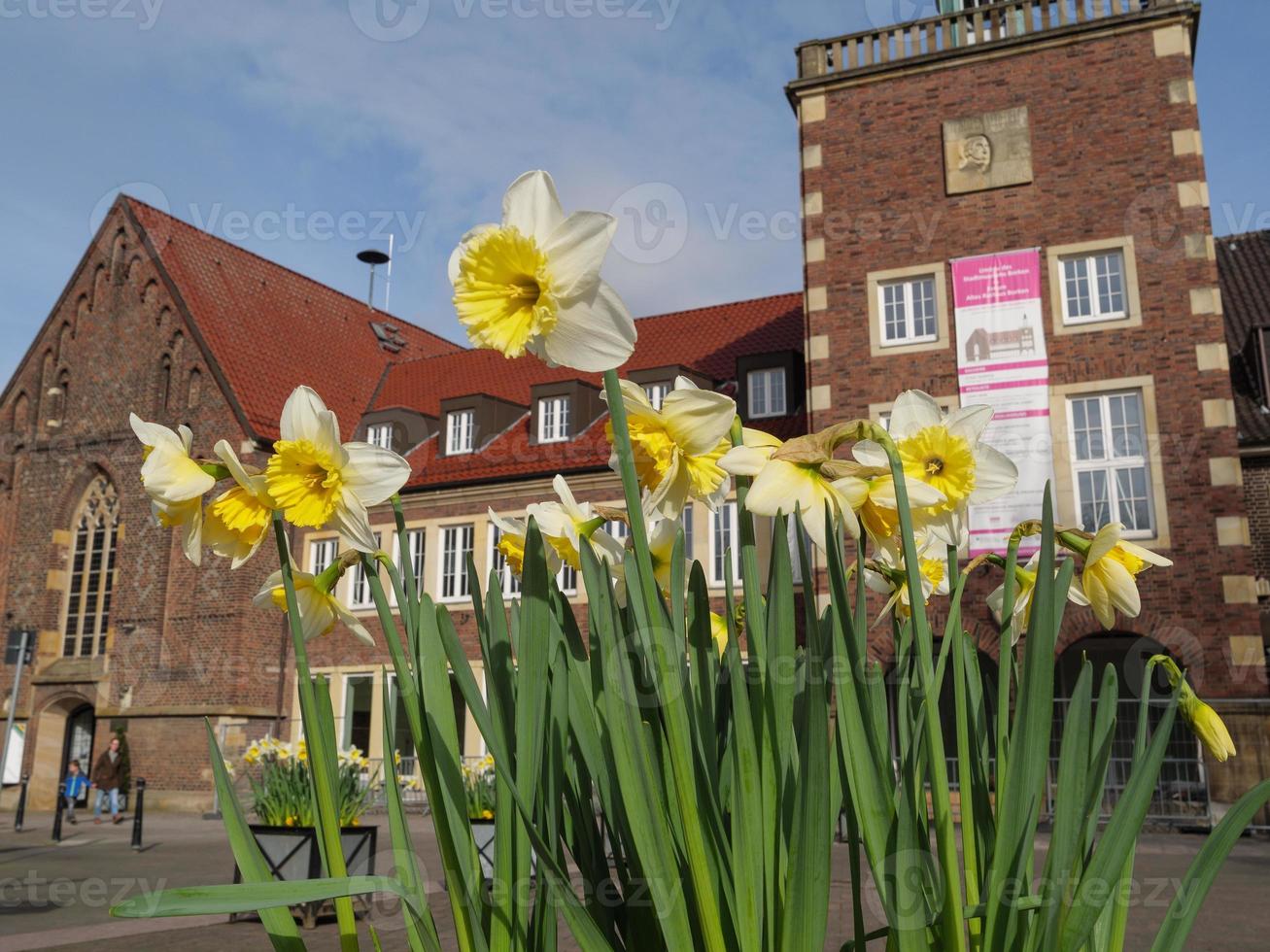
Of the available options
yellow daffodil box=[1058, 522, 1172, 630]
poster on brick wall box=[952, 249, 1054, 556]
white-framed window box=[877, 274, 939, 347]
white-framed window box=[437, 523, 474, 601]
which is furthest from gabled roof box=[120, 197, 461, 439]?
yellow daffodil box=[1058, 522, 1172, 630]

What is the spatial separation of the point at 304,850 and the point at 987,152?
15.5 metres

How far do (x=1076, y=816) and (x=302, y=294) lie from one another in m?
31.4

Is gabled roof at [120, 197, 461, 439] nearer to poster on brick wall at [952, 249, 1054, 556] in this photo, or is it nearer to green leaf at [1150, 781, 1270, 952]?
poster on brick wall at [952, 249, 1054, 556]

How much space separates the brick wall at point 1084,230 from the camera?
53.5 ft

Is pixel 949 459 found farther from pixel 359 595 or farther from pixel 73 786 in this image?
pixel 359 595

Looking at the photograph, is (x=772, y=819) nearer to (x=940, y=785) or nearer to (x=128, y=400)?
(x=940, y=785)

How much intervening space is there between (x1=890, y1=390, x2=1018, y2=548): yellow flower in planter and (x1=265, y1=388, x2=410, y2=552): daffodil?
871 millimetres

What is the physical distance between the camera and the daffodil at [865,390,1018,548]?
6.24 ft

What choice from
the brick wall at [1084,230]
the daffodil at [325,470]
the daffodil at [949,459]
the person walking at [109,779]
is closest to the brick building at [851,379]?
the brick wall at [1084,230]

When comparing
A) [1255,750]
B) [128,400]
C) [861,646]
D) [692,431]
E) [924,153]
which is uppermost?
[924,153]

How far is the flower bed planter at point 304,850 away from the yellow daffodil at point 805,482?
263 inches

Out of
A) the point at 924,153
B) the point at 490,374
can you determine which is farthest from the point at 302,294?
the point at 924,153

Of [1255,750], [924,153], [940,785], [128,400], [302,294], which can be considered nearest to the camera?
[940,785]

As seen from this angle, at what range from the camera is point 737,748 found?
1579 mm
